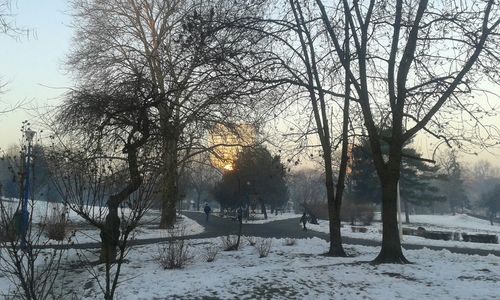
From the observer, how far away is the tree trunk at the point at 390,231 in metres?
11.8

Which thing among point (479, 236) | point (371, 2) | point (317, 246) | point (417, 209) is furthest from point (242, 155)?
point (417, 209)

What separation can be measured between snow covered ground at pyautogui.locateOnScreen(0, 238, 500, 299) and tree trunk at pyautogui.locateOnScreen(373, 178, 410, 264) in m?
0.45

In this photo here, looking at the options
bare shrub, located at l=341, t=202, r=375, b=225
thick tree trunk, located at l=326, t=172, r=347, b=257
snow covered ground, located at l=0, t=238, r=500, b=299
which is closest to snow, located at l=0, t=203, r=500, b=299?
snow covered ground, located at l=0, t=238, r=500, b=299

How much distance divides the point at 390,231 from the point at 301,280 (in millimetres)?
3686

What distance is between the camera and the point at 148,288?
29.2ft

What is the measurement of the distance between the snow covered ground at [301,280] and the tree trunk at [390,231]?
1.47ft

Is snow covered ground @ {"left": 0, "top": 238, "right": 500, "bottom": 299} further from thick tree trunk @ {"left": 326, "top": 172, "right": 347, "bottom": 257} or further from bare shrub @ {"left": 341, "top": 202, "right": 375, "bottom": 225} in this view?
bare shrub @ {"left": 341, "top": 202, "right": 375, "bottom": 225}

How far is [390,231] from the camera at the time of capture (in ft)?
39.6

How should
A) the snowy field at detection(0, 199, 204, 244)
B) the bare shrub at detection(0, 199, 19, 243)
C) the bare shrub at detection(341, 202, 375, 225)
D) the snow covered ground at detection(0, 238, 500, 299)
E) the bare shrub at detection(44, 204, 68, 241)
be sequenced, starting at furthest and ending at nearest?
the bare shrub at detection(341, 202, 375, 225) → the snow covered ground at detection(0, 238, 500, 299) → the bare shrub at detection(44, 204, 68, 241) → the snowy field at detection(0, 199, 204, 244) → the bare shrub at detection(0, 199, 19, 243)

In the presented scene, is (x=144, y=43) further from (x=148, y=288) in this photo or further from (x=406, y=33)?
(x=148, y=288)

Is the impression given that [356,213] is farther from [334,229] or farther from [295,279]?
[295,279]

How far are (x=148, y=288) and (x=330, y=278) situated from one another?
12.1 ft

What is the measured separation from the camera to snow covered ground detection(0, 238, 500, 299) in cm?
844

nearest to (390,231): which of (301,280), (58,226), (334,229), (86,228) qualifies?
(334,229)
